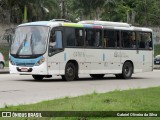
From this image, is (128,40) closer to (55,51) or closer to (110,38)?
(110,38)

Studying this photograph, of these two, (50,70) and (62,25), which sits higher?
(62,25)

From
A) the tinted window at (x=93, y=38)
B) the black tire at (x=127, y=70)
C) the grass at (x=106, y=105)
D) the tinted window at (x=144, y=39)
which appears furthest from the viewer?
the tinted window at (x=144, y=39)

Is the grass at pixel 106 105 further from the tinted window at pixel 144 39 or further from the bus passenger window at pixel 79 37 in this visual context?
the tinted window at pixel 144 39

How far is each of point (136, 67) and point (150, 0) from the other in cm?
3896

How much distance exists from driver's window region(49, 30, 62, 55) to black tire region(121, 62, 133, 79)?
5397 millimetres

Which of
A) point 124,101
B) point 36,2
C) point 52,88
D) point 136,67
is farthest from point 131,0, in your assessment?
point 124,101

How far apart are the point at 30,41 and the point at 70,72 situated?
244 cm

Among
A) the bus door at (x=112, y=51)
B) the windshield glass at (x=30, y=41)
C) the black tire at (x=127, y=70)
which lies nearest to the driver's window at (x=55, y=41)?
the windshield glass at (x=30, y=41)

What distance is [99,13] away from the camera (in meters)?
69.2

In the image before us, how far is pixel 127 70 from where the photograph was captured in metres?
27.1

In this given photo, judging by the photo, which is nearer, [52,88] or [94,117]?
[94,117]

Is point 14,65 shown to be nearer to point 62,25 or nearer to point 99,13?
point 62,25

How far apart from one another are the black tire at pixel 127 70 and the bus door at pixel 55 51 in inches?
206

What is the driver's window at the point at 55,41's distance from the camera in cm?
2230
